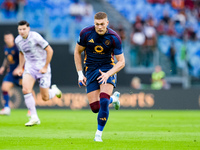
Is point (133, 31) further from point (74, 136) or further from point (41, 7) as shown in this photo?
point (74, 136)

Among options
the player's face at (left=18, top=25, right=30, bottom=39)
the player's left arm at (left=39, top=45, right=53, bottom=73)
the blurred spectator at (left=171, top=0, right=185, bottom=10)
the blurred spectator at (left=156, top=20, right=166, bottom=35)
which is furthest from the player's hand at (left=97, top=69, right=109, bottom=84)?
the blurred spectator at (left=171, top=0, right=185, bottom=10)

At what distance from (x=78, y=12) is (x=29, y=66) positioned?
1186cm

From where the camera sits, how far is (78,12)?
22.8 meters

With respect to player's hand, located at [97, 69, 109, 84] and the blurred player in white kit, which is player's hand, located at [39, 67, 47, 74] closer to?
the blurred player in white kit

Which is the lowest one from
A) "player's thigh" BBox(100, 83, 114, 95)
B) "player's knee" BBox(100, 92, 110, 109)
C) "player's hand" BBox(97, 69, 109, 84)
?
"player's knee" BBox(100, 92, 110, 109)

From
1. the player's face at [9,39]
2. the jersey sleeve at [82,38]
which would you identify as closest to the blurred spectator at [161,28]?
the player's face at [9,39]

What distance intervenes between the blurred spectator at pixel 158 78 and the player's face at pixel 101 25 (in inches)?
531

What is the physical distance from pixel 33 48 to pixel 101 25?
3.70 metres

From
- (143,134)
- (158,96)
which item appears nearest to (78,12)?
(158,96)

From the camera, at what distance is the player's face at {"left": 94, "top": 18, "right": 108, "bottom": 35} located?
787 cm

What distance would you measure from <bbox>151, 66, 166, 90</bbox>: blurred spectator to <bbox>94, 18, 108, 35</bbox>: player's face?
44.2ft

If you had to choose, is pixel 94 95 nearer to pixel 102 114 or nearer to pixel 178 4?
pixel 102 114

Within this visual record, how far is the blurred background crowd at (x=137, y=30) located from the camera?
21.7 m

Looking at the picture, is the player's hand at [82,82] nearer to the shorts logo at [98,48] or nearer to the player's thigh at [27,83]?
the shorts logo at [98,48]
